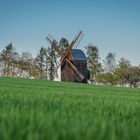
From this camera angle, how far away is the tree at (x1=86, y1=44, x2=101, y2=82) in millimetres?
95625

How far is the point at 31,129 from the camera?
2.18 meters

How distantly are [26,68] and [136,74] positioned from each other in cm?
2856

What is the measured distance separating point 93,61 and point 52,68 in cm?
1123

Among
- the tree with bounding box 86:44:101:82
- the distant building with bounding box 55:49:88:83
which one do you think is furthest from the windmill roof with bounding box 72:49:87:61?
the tree with bounding box 86:44:101:82

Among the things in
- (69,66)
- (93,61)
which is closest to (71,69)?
(69,66)

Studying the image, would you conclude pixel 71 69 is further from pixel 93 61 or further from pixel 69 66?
pixel 93 61

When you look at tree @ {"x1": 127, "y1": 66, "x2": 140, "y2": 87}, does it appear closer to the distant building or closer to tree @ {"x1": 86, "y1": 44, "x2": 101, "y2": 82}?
tree @ {"x1": 86, "y1": 44, "x2": 101, "y2": 82}

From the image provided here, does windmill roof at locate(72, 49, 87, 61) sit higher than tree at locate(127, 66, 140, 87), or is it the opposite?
windmill roof at locate(72, 49, 87, 61)

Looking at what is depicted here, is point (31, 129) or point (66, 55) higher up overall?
point (66, 55)

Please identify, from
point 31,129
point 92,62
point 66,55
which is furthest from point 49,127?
point 92,62

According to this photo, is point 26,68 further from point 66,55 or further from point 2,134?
point 2,134

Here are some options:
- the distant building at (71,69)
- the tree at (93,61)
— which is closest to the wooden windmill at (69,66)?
the distant building at (71,69)

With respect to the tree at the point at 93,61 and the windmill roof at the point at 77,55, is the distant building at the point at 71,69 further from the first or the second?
the tree at the point at 93,61

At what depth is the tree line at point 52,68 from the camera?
87.2m
